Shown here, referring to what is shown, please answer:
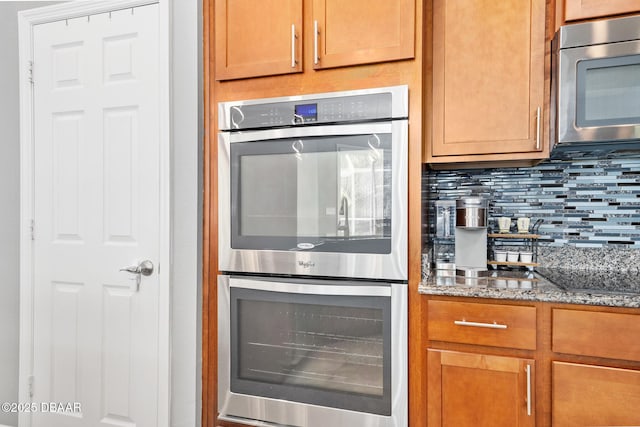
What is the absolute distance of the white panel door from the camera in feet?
6.47

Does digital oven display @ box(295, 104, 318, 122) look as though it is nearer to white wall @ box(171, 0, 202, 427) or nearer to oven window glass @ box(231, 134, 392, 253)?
oven window glass @ box(231, 134, 392, 253)

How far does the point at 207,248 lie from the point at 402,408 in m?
1.08

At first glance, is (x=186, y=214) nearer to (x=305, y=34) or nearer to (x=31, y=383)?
(x=305, y=34)

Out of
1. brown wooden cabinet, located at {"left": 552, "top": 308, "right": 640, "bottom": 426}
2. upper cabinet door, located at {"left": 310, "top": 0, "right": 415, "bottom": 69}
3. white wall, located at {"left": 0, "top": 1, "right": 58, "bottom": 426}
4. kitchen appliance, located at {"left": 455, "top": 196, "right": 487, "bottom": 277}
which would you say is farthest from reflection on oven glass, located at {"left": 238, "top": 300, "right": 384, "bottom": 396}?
white wall, located at {"left": 0, "top": 1, "right": 58, "bottom": 426}

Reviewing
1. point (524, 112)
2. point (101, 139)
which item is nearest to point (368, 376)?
point (524, 112)

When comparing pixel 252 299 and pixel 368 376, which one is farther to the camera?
pixel 252 299

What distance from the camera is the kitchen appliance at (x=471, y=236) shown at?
174cm

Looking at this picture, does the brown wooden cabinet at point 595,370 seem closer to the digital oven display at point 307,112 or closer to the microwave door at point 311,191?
the microwave door at point 311,191

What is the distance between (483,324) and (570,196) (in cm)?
88

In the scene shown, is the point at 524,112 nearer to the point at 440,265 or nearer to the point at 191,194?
the point at 440,265

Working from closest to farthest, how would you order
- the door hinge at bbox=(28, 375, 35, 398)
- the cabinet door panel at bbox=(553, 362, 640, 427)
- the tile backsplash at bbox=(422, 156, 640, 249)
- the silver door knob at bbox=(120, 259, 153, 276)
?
the cabinet door panel at bbox=(553, 362, 640, 427)
the tile backsplash at bbox=(422, 156, 640, 249)
the silver door knob at bbox=(120, 259, 153, 276)
the door hinge at bbox=(28, 375, 35, 398)

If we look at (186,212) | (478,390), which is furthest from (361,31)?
(478,390)

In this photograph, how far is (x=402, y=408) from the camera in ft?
5.08

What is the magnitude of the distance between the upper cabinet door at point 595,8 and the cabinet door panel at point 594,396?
130 cm
